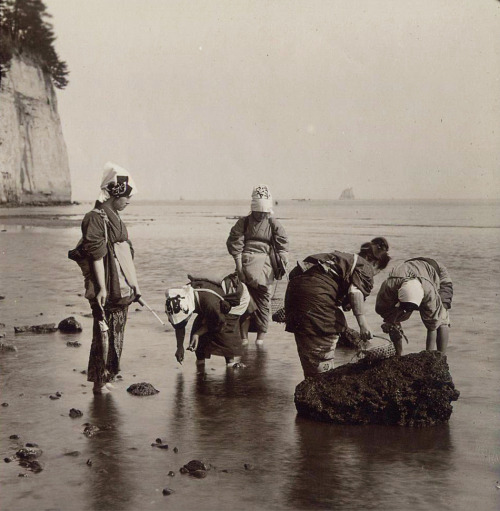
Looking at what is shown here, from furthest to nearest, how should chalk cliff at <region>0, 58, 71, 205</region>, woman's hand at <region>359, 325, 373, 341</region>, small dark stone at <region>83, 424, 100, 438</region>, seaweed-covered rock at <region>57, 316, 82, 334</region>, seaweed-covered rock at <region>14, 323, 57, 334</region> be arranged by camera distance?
chalk cliff at <region>0, 58, 71, 205</region>, seaweed-covered rock at <region>57, 316, 82, 334</region>, seaweed-covered rock at <region>14, 323, 57, 334</region>, woman's hand at <region>359, 325, 373, 341</region>, small dark stone at <region>83, 424, 100, 438</region>

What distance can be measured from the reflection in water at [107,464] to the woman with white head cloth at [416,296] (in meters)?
2.66

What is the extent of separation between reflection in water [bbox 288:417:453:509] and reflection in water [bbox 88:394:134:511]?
3.27 feet

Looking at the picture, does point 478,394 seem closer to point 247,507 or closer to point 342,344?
point 342,344

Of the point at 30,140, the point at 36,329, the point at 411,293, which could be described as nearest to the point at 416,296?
the point at 411,293

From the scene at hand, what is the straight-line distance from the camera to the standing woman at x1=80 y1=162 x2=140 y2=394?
22.0 ft

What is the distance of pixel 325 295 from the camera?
633 cm

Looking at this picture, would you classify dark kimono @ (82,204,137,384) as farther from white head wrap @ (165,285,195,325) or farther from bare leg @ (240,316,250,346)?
bare leg @ (240,316,250,346)

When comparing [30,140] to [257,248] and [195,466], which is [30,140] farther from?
[195,466]

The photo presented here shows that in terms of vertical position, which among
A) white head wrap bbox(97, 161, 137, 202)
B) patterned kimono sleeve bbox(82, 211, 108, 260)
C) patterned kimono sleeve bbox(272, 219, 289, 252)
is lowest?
patterned kimono sleeve bbox(272, 219, 289, 252)

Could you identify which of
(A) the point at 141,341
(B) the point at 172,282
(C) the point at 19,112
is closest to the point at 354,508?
(A) the point at 141,341

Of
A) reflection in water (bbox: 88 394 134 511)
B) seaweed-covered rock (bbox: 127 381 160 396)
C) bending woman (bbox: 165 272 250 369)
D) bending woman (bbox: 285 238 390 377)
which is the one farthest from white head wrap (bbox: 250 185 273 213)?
reflection in water (bbox: 88 394 134 511)

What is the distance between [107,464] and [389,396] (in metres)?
2.19

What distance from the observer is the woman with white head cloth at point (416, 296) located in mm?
7016

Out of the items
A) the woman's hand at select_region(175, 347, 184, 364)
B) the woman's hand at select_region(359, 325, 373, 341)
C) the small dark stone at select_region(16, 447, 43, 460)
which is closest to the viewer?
the small dark stone at select_region(16, 447, 43, 460)
